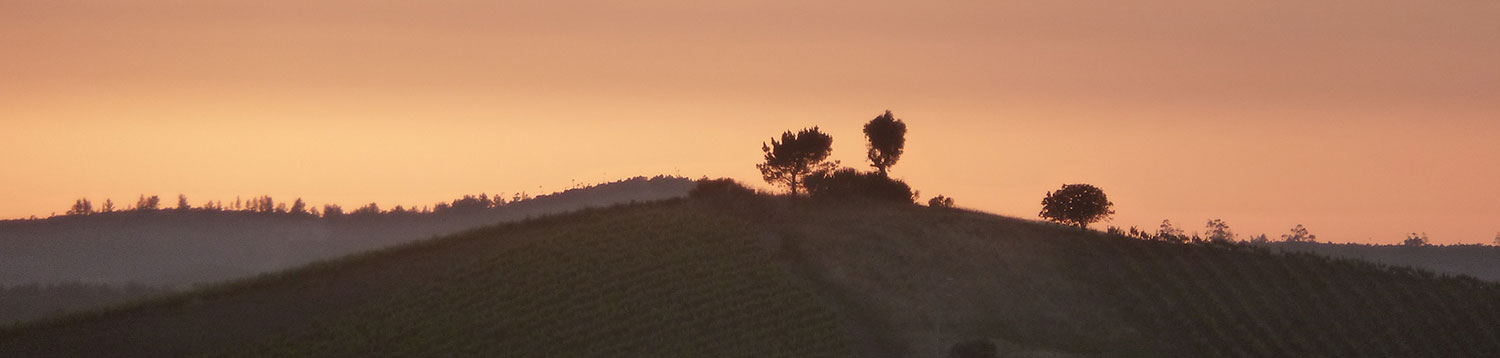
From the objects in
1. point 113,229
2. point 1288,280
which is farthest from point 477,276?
point 113,229

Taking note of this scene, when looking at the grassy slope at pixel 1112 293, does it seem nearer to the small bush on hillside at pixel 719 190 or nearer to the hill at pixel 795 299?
the hill at pixel 795 299

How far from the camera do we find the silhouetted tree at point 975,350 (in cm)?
5853

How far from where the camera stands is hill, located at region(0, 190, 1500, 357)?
60781 mm

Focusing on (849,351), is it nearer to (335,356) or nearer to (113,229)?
(335,356)

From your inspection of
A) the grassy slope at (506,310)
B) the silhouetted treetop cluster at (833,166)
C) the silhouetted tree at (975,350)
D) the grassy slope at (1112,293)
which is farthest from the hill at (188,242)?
the silhouetted tree at (975,350)

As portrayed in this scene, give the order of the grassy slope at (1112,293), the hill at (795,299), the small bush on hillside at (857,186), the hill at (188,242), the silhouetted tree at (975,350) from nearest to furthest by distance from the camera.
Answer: the silhouetted tree at (975,350)
the hill at (795,299)
the grassy slope at (1112,293)
the small bush on hillside at (857,186)
the hill at (188,242)

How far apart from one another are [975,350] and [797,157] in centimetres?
3851

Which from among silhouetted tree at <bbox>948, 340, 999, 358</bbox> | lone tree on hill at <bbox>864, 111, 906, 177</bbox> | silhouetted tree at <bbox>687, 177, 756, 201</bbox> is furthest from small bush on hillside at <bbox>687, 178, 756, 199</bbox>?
silhouetted tree at <bbox>948, 340, 999, 358</bbox>


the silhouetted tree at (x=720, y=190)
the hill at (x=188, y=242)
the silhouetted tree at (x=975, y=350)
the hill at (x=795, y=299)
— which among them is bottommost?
the silhouetted tree at (x=975, y=350)

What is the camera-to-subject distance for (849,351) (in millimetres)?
60625

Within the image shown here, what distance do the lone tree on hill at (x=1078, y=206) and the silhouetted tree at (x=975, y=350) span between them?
34.2m

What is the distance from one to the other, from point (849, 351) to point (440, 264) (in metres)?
22.0

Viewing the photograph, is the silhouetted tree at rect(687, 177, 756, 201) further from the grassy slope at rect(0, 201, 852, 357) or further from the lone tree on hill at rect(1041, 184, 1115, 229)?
the lone tree on hill at rect(1041, 184, 1115, 229)

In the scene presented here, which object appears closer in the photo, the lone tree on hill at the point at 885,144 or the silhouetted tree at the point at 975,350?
the silhouetted tree at the point at 975,350
